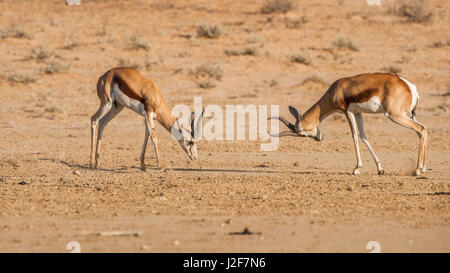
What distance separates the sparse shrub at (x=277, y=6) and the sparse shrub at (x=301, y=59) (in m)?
7.63

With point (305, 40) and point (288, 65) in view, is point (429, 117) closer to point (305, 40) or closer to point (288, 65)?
point (288, 65)

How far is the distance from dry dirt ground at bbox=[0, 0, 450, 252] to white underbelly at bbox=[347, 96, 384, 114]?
112 centimetres

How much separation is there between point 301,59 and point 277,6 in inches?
321

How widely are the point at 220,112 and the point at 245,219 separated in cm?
1095

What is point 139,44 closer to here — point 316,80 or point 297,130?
point 316,80

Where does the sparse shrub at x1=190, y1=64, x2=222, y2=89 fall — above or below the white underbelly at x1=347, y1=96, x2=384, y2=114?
above

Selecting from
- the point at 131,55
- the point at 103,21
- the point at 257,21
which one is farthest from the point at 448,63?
the point at 103,21

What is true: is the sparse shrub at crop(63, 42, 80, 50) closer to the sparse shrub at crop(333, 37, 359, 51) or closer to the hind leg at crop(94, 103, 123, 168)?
the sparse shrub at crop(333, 37, 359, 51)

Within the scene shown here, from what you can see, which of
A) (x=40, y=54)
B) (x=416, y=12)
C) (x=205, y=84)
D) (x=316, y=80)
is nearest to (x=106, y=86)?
(x=205, y=84)

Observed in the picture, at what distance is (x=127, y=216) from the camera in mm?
8609

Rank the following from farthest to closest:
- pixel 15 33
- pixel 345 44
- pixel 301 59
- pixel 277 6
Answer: pixel 277 6 → pixel 15 33 → pixel 345 44 → pixel 301 59

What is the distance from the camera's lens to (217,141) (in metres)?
16.1

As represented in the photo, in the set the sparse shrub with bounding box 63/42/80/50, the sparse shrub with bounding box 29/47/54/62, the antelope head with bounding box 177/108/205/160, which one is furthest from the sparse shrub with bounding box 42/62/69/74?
the antelope head with bounding box 177/108/205/160

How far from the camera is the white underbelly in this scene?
11.6 metres
